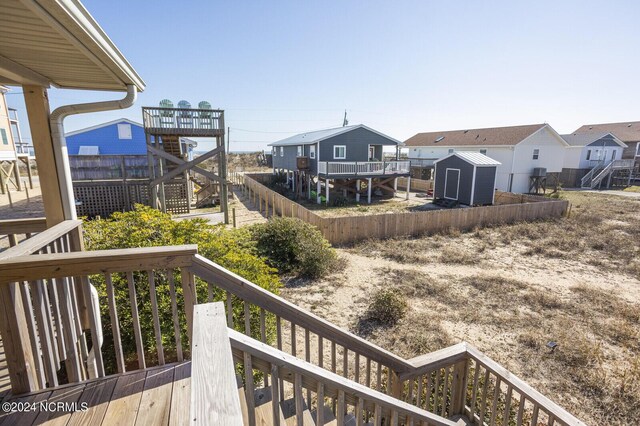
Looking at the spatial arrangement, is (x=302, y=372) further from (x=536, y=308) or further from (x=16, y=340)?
(x=536, y=308)

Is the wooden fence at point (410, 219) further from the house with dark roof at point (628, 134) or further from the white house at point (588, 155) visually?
the house with dark roof at point (628, 134)

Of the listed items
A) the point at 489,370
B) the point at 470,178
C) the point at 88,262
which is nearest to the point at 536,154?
the point at 470,178

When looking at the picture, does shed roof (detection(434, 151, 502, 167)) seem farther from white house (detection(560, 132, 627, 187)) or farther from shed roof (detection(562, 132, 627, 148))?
shed roof (detection(562, 132, 627, 148))

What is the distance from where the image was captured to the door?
789 inches

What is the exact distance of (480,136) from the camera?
92.4 ft

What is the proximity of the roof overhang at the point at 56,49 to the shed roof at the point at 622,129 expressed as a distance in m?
45.2

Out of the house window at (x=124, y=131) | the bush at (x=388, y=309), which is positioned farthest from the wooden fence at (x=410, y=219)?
the house window at (x=124, y=131)

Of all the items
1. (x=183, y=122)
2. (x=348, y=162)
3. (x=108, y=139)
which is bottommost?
(x=348, y=162)

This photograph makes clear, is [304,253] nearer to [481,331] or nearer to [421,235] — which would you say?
[481,331]

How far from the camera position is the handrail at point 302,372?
1.53 metres

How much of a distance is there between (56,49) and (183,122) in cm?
1123

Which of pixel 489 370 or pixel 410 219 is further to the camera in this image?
pixel 410 219

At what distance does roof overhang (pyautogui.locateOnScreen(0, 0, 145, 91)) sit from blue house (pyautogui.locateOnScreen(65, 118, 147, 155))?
19.9 metres

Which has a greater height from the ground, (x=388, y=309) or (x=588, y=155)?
(x=588, y=155)
